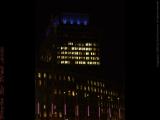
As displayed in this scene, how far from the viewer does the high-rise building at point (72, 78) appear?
34.1 meters

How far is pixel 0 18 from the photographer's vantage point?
17.5 ft

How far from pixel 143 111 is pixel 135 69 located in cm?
50

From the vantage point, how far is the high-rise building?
3412 centimetres


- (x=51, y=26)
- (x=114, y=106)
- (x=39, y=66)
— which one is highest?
(x=51, y=26)

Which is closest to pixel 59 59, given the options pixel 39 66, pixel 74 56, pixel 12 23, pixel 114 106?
pixel 74 56

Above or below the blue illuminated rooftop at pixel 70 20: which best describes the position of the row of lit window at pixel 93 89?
below

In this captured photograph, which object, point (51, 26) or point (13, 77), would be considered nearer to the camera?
point (13, 77)

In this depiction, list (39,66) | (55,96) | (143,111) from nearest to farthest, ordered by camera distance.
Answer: (143,111)
(55,96)
(39,66)

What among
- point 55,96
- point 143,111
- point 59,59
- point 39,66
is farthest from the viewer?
point 59,59

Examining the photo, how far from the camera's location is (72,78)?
36438mm

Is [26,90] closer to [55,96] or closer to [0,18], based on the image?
[0,18]

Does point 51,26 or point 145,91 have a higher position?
point 51,26

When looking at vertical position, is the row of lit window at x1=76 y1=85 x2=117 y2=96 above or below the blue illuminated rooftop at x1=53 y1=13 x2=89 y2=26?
below

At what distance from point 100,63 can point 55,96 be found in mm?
12543
